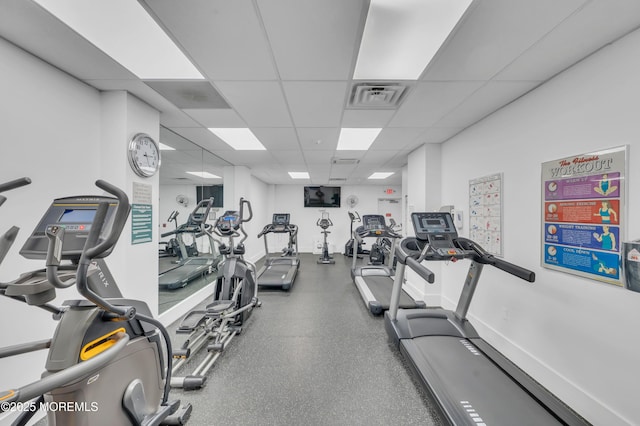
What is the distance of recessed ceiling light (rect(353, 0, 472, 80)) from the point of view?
3.90 ft

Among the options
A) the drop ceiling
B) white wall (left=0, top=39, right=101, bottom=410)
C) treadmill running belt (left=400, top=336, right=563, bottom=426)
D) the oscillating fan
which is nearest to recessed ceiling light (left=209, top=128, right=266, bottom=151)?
the drop ceiling

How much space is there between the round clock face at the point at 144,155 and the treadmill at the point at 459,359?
2.65 meters

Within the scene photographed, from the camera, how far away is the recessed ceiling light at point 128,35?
3.95 ft

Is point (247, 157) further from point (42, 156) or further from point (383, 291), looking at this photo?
point (383, 291)

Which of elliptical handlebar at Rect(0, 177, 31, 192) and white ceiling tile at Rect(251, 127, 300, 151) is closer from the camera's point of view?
elliptical handlebar at Rect(0, 177, 31, 192)

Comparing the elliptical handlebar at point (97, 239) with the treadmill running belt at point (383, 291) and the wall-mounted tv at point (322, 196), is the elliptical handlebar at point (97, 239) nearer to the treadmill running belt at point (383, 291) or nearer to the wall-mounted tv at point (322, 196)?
the treadmill running belt at point (383, 291)

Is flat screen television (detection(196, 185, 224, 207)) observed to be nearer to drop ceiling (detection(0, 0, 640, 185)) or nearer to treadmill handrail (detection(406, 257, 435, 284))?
drop ceiling (detection(0, 0, 640, 185))

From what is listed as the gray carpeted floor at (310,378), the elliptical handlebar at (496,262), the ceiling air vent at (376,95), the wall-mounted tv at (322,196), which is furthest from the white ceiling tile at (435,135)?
the wall-mounted tv at (322,196)

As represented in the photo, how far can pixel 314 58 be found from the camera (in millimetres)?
1565

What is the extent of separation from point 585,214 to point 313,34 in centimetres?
221

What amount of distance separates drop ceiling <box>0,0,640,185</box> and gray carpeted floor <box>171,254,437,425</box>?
2.48m

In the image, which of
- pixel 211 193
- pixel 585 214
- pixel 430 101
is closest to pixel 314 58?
pixel 430 101

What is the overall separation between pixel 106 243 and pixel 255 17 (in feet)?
4.46

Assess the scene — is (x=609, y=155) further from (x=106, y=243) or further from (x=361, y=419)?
(x=106, y=243)
